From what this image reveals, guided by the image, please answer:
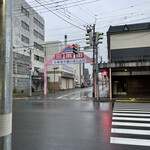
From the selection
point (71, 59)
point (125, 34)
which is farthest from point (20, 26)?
point (125, 34)

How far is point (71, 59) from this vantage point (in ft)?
78.5

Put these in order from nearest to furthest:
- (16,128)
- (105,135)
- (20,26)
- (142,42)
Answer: (105,135)
(16,128)
(142,42)
(20,26)

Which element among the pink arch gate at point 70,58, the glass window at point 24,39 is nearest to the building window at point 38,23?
the glass window at point 24,39

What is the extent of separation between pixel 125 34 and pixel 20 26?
2289 centimetres

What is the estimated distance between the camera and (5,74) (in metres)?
1.83

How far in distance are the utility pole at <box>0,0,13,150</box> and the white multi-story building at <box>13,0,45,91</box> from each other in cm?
2448

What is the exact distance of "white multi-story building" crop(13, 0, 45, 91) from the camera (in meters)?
29.8

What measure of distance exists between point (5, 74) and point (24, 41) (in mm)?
34390

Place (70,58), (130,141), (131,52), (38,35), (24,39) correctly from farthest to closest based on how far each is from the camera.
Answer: (38,35)
(24,39)
(70,58)
(131,52)
(130,141)

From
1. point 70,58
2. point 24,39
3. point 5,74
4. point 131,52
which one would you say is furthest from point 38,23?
point 5,74

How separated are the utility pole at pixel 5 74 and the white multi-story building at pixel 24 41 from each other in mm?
24480

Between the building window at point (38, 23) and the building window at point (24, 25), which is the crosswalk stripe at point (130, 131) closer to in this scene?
the building window at point (24, 25)

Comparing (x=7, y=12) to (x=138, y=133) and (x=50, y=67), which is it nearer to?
(x=138, y=133)

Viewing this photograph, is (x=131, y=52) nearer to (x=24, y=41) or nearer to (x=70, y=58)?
(x=70, y=58)
